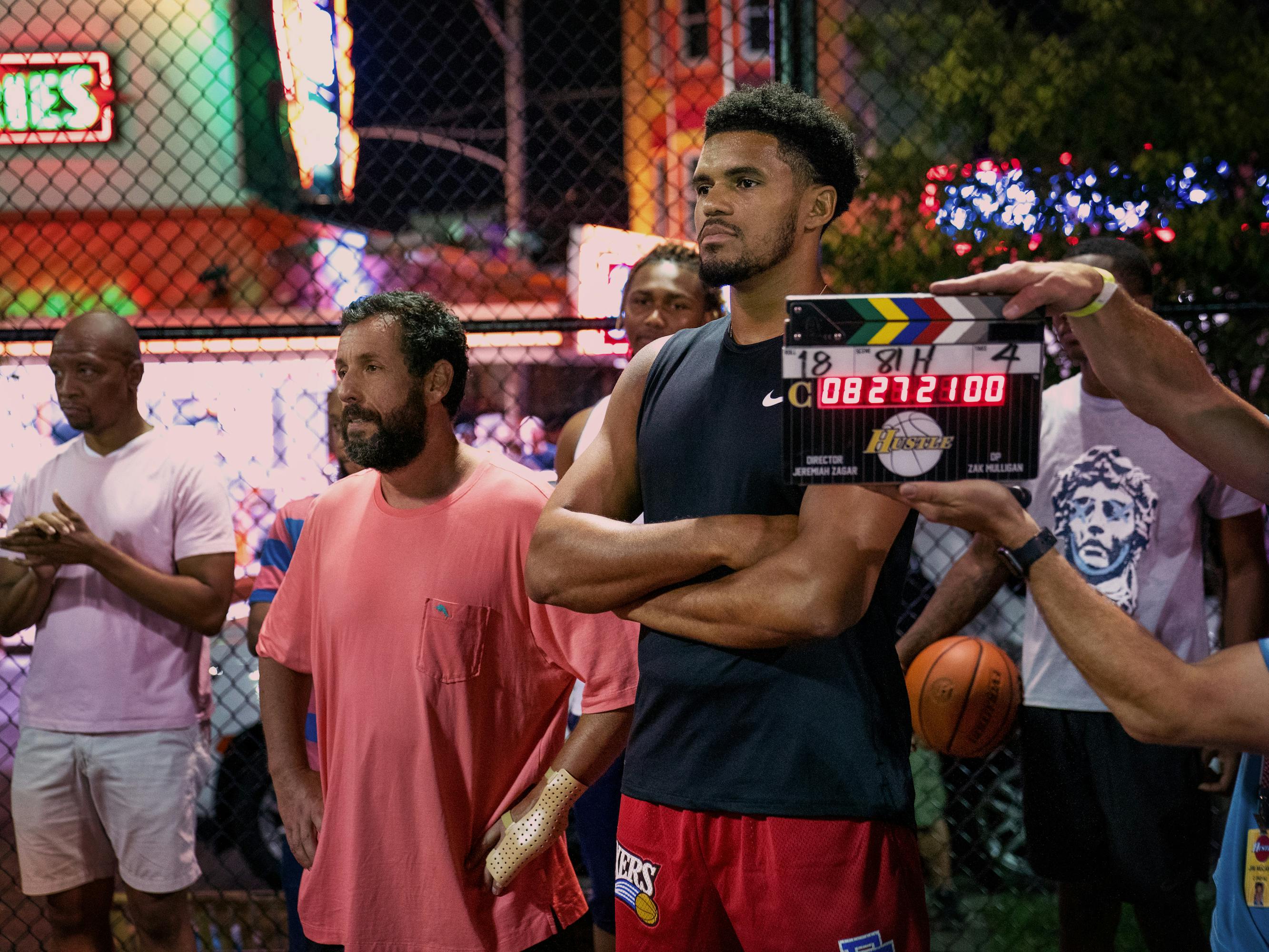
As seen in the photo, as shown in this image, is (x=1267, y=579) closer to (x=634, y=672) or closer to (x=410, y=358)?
(x=634, y=672)

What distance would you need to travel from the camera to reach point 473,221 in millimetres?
11742

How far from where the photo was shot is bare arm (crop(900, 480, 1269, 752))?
1609 mm

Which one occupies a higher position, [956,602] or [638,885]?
[956,602]

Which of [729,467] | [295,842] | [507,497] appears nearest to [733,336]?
[729,467]

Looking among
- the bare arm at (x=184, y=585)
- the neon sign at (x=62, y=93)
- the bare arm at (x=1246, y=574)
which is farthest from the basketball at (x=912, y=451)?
the neon sign at (x=62, y=93)

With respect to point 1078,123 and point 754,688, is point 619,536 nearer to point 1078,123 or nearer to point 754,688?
point 754,688

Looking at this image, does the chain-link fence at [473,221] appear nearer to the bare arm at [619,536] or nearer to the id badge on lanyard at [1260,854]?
the bare arm at [619,536]

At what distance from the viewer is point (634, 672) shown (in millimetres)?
2443

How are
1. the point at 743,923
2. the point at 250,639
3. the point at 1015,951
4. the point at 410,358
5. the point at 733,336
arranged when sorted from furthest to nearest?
the point at 1015,951 → the point at 250,639 → the point at 410,358 → the point at 733,336 → the point at 743,923

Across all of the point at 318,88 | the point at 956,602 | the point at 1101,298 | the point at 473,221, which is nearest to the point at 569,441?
the point at 956,602

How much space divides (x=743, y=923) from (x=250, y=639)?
7.44ft

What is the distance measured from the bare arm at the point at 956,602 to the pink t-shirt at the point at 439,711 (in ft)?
3.95

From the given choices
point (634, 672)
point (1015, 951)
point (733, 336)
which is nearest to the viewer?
point (733, 336)

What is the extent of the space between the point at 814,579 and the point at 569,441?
2.09 m
